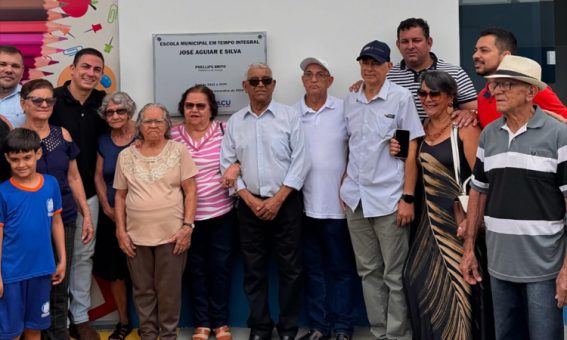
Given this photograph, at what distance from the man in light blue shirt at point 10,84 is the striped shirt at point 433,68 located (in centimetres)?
258

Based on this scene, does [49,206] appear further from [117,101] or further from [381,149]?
[381,149]

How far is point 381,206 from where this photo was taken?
411 cm

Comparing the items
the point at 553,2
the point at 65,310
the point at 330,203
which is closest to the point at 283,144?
the point at 330,203

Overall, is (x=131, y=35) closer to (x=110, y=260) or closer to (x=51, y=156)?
(x=51, y=156)

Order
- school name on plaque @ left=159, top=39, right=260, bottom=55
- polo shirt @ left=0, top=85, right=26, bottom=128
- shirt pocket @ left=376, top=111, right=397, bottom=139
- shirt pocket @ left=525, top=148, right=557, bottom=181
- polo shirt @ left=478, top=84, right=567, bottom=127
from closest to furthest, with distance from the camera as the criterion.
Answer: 1. shirt pocket @ left=525, top=148, right=557, bottom=181
2. polo shirt @ left=478, top=84, right=567, bottom=127
3. shirt pocket @ left=376, top=111, right=397, bottom=139
4. polo shirt @ left=0, top=85, right=26, bottom=128
5. school name on plaque @ left=159, top=39, right=260, bottom=55

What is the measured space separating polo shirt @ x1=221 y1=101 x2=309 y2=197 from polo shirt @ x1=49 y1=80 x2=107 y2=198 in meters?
0.93

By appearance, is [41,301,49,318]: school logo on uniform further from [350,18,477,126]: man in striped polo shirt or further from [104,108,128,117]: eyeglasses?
[350,18,477,126]: man in striped polo shirt

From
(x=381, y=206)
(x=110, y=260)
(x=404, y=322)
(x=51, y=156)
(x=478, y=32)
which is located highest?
(x=478, y=32)

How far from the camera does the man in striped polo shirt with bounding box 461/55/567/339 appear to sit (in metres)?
3.11

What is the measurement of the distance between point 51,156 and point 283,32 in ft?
6.38

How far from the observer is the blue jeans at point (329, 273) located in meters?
4.44

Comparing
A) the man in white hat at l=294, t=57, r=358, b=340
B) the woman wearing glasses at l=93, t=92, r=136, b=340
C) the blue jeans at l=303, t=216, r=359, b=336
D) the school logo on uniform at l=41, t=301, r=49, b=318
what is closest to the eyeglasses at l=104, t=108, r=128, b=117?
the woman wearing glasses at l=93, t=92, r=136, b=340

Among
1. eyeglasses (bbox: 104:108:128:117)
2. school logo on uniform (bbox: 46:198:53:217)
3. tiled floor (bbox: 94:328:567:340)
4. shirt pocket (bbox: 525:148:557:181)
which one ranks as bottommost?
tiled floor (bbox: 94:328:567:340)

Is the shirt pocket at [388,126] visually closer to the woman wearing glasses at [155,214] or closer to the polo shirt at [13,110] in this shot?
the woman wearing glasses at [155,214]
